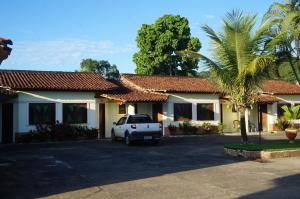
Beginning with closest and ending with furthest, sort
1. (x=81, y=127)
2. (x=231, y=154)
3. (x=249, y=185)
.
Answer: (x=249, y=185) → (x=231, y=154) → (x=81, y=127)

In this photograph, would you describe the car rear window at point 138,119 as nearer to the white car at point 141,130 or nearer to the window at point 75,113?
the white car at point 141,130

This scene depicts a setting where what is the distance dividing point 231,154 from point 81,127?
39.5 ft

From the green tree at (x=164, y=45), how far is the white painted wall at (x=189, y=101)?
15.3 metres

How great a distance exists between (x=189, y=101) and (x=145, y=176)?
Answer: 18.9m

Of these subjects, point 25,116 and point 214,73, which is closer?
point 214,73

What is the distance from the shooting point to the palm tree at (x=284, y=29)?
55.6 ft

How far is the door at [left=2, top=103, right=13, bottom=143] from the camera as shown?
2416 cm

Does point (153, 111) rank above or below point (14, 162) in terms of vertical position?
above

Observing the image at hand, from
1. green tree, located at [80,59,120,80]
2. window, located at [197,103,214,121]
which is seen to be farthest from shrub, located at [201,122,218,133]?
green tree, located at [80,59,120,80]

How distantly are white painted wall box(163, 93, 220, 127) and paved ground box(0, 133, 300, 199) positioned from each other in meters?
11.9

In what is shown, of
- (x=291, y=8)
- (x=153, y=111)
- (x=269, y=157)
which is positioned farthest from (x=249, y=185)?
(x=153, y=111)

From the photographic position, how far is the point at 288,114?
20500 millimetres

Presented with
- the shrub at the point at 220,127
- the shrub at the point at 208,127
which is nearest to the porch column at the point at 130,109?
the shrub at the point at 208,127

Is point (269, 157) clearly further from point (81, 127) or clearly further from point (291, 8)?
point (81, 127)
